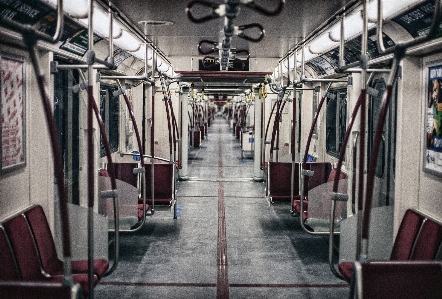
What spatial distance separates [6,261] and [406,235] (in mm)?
2973

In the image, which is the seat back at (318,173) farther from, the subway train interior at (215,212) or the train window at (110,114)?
the train window at (110,114)

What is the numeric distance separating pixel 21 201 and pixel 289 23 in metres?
3.04

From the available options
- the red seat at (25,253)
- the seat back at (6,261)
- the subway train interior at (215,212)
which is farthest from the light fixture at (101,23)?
the seat back at (6,261)

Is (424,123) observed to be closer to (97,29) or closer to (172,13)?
(172,13)

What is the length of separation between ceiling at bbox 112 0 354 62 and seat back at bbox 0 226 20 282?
197 cm

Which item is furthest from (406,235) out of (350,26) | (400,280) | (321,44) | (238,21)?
(321,44)

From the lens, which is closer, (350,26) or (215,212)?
(350,26)

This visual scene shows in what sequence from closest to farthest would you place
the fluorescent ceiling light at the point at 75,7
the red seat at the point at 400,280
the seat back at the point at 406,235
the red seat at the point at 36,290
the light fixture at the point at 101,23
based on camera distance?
the red seat at the point at 36,290 < the red seat at the point at 400,280 < the fluorescent ceiling light at the point at 75,7 < the seat back at the point at 406,235 < the light fixture at the point at 101,23

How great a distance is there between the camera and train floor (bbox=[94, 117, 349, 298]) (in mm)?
4441

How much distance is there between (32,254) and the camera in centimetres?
350

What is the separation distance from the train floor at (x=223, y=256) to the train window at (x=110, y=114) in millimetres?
1485

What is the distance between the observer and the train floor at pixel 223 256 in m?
4.44

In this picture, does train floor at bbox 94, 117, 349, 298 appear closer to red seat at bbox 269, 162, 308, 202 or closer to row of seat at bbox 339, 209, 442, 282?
red seat at bbox 269, 162, 308, 202

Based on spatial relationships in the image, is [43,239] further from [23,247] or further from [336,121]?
[336,121]
